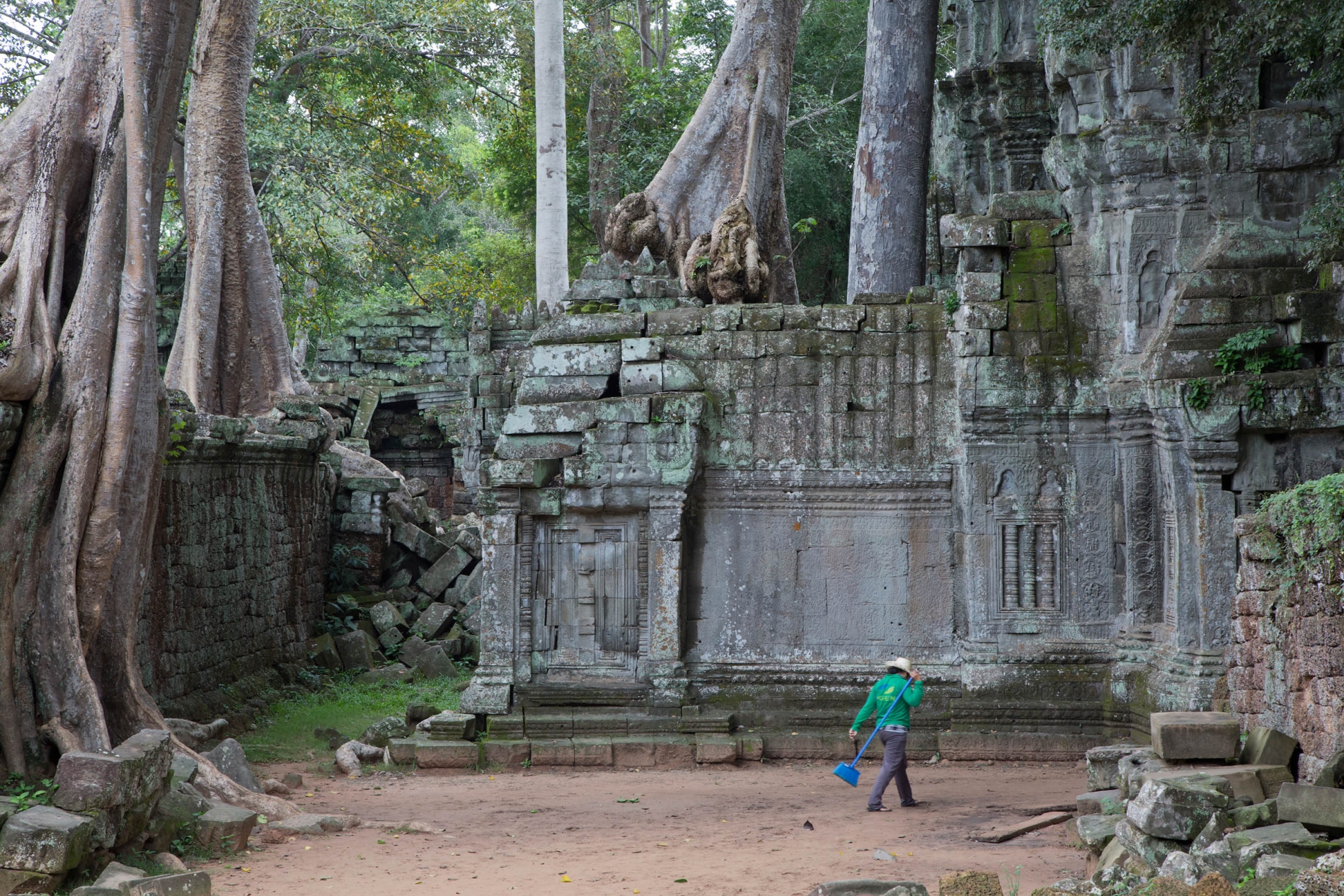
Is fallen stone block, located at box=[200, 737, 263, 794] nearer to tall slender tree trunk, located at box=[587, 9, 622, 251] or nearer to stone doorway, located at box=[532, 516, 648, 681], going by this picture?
stone doorway, located at box=[532, 516, 648, 681]

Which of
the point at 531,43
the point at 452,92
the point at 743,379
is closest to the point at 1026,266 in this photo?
the point at 743,379

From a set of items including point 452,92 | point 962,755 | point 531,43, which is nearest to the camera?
point 962,755

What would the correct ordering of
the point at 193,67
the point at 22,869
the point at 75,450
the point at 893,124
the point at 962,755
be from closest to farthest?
the point at 22,869, the point at 75,450, the point at 962,755, the point at 893,124, the point at 193,67

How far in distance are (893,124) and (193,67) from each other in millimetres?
7614

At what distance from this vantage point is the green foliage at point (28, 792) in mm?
5906

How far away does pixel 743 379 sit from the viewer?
943cm

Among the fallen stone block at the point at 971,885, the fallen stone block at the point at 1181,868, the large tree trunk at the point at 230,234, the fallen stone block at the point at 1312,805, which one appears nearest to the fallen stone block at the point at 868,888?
the fallen stone block at the point at 971,885

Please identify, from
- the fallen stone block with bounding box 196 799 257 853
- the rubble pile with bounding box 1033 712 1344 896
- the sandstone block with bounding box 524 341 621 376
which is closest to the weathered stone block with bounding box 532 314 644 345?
the sandstone block with bounding box 524 341 621 376

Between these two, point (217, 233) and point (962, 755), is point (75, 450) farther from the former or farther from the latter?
point (217, 233)

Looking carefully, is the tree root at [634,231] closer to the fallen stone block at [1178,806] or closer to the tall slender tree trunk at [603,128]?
the fallen stone block at [1178,806]

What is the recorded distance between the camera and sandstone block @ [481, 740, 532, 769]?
8.97 metres

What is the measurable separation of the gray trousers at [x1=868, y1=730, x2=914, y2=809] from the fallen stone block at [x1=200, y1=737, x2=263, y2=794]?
3.76m

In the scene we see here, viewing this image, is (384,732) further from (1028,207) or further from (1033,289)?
(1028,207)

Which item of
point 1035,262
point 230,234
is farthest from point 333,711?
point 1035,262
